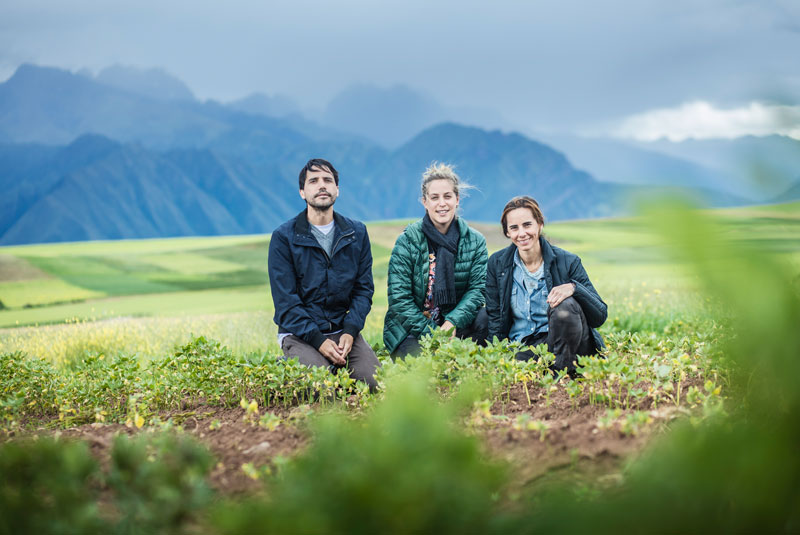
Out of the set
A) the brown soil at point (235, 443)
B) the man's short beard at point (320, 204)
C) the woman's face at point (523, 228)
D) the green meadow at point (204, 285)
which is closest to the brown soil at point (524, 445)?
the brown soil at point (235, 443)

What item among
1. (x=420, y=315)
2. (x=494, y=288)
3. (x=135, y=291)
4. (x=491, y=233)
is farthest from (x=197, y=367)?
(x=491, y=233)

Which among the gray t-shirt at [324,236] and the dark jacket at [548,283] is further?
the gray t-shirt at [324,236]

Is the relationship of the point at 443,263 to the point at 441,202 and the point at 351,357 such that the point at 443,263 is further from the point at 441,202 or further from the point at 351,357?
the point at 351,357

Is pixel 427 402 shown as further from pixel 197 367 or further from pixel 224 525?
pixel 197 367

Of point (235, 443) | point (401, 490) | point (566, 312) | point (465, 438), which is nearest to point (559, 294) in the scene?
point (566, 312)

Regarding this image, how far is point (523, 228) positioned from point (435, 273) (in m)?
1.13

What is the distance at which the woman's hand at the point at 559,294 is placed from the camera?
5.39m

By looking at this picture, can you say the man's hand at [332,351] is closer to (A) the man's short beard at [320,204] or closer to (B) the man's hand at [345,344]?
(B) the man's hand at [345,344]

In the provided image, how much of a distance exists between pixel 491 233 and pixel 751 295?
2842cm

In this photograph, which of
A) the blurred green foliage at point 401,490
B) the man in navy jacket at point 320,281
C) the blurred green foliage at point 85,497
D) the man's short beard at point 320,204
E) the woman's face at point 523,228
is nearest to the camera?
the blurred green foliage at point 401,490

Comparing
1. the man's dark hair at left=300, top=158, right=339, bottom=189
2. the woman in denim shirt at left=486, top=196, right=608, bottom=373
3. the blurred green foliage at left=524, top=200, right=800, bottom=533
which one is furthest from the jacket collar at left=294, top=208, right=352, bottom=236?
the blurred green foliage at left=524, top=200, right=800, bottom=533

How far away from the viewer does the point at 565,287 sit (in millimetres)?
5465

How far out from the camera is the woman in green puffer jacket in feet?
20.7

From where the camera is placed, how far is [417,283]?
647 centimetres
